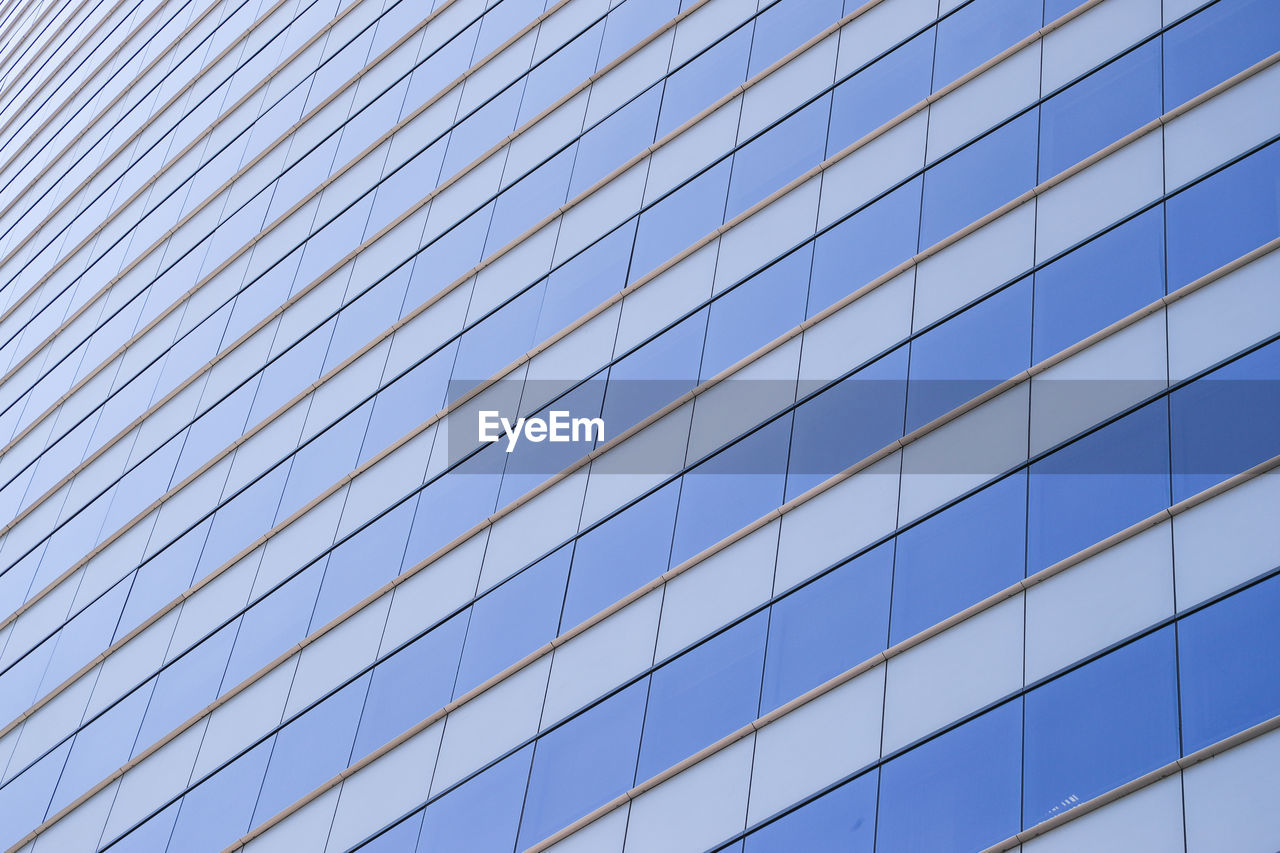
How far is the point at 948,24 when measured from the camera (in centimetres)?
2514

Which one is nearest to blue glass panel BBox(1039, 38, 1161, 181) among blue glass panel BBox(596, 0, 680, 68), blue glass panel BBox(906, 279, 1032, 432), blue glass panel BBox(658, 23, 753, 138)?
blue glass panel BBox(906, 279, 1032, 432)

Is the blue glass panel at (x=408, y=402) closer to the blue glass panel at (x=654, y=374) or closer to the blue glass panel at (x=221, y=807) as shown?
the blue glass panel at (x=654, y=374)

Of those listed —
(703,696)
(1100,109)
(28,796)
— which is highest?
(28,796)

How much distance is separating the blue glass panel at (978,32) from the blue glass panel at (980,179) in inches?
67.5

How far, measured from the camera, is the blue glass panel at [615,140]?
28.6 meters

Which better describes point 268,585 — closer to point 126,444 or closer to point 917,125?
point 126,444

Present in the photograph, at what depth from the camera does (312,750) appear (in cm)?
2377

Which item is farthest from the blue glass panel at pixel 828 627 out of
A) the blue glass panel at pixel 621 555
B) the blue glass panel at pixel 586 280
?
the blue glass panel at pixel 586 280

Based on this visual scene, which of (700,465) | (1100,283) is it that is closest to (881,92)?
(1100,283)

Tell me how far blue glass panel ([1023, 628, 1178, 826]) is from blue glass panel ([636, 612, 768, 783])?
375cm

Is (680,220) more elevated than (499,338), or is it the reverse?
(499,338)

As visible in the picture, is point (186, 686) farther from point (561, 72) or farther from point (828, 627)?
point (561, 72)

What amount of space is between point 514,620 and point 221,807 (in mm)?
5500

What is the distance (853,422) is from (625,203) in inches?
313
